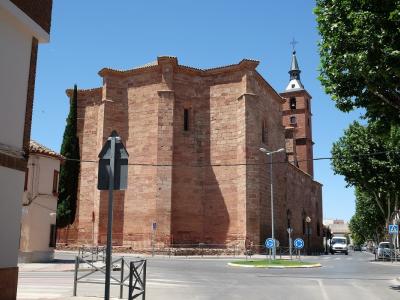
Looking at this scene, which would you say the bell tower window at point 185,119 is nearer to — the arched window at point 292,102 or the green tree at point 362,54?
the green tree at point 362,54

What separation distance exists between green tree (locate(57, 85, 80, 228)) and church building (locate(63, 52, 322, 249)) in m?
3.23

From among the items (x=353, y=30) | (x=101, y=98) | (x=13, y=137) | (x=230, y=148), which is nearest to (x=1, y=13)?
(x=13, y=137)

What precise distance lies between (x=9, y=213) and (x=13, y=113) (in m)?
2.19

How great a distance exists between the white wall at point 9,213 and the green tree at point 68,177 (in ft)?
68.7

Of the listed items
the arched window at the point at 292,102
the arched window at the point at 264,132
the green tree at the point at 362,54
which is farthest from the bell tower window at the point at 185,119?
the arched window at the point at 292,102

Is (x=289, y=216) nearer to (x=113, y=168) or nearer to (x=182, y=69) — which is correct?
(x=182, y=69)

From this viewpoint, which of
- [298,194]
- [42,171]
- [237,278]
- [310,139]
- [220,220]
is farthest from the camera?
[310,139]

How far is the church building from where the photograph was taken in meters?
34.2

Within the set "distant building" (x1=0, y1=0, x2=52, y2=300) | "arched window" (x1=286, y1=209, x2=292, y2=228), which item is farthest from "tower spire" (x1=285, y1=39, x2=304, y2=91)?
"distant building" (x1=0, y1=0, x2=52, y2=300)

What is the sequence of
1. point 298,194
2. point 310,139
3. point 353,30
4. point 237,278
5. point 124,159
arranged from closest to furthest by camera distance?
point 124,159 < point 353,30 < point 237,278 < point 298,194 < point 310,139

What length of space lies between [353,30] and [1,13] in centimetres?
950

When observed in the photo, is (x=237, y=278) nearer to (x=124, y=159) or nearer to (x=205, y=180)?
(x=124, y=159)

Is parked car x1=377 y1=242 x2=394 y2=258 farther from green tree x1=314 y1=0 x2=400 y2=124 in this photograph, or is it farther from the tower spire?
the tower spire

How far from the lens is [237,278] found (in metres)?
16.5
